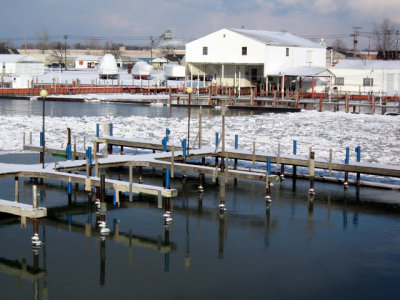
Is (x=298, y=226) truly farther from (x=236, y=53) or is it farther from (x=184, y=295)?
(x=236, y=53)

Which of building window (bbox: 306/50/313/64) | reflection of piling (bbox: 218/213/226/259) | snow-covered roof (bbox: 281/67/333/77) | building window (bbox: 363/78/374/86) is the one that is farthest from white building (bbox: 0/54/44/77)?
reflection of piling (bbox: 218/213/226/259)

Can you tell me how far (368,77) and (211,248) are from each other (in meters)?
57.1

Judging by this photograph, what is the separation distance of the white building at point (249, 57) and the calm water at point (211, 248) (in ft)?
151

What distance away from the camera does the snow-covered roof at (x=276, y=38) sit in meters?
70.6

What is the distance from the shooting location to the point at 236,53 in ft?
230


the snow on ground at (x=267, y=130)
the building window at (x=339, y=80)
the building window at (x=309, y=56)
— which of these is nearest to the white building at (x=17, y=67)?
the building window at (x=309, y=56)

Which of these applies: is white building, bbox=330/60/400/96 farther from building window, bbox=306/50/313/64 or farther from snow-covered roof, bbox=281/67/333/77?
snow-covered roof, bbox=281/67/333/77

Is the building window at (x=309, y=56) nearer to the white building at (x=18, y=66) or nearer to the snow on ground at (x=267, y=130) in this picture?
the snow on ground at (x=267, y=130)

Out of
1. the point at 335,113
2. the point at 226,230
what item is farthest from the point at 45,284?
the point at 335,113

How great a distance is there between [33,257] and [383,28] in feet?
409

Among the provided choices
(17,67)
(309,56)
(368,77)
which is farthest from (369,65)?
(17,67)

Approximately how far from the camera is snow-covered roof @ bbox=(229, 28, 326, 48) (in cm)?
7056

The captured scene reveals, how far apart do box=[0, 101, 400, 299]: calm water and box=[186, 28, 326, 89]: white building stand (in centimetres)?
4611

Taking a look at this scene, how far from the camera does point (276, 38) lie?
2931 inches
